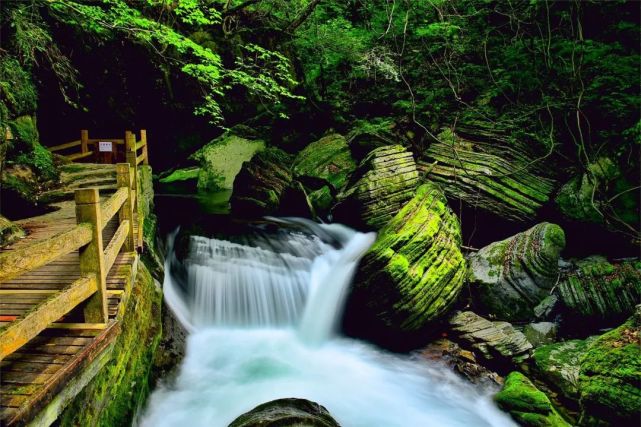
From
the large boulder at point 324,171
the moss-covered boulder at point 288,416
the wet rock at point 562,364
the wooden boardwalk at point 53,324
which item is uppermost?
the large boulder at point 324,171

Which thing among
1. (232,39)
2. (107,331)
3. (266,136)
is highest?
(232,39)

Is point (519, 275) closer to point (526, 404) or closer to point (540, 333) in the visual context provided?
point (540, 333)

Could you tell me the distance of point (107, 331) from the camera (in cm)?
309

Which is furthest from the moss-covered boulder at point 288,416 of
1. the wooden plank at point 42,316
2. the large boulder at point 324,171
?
the large boulder at point 324,171

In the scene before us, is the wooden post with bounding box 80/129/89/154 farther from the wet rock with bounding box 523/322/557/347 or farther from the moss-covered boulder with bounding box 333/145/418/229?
the wet rock with bounding box 523/322/557/347

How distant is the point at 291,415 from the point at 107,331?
68.6 inches

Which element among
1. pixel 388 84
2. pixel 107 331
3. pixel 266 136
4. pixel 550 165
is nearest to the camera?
pixel 107 331

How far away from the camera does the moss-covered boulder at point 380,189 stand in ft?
29.4

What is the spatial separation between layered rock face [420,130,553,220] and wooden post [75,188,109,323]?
7.24 meters

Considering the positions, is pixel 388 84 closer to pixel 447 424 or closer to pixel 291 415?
pixel 447 424

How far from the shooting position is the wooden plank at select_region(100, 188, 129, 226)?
3.44 metres

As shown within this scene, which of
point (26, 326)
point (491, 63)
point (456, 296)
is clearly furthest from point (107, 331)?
point (491, 63)

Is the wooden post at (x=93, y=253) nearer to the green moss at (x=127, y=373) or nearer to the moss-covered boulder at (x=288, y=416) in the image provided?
the green moss at (x=127, y=373)

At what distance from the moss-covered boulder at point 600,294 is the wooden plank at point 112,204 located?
747cm
